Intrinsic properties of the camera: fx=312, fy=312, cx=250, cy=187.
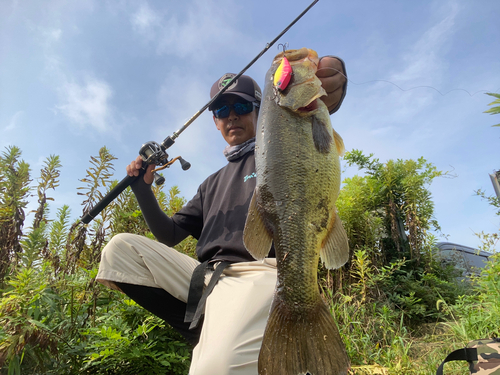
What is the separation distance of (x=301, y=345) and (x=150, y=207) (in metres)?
2.03

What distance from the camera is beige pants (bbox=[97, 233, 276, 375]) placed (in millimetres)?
1860

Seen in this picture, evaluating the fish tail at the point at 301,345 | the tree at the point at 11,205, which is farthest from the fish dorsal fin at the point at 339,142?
the tree at the point at 11,205

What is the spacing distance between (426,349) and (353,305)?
0.85 metres

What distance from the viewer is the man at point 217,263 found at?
77.0 inches

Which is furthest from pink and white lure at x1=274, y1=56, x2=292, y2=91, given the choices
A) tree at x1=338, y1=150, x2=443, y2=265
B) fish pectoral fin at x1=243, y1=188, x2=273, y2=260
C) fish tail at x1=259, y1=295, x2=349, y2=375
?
tree at x1=338, y1=150, x2=443, y2=265

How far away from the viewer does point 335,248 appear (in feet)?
5.71

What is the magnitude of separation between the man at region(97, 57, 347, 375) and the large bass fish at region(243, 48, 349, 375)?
1.47ft

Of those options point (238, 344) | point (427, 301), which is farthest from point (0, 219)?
point (427, 301)

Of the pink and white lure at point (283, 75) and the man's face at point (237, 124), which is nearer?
the pink and white lure at point (283, 75)

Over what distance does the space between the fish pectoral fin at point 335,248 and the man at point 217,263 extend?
593 mm

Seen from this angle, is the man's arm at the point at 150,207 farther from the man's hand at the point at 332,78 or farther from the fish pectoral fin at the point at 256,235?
the man's hand at the point at 332,78

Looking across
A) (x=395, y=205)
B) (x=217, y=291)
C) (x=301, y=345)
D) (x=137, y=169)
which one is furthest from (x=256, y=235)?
(x=395, y=205)

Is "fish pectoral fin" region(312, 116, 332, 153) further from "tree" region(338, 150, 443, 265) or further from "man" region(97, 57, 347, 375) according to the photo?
"tree" region(338, 150, 443, 265)

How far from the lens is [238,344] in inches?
74.4
